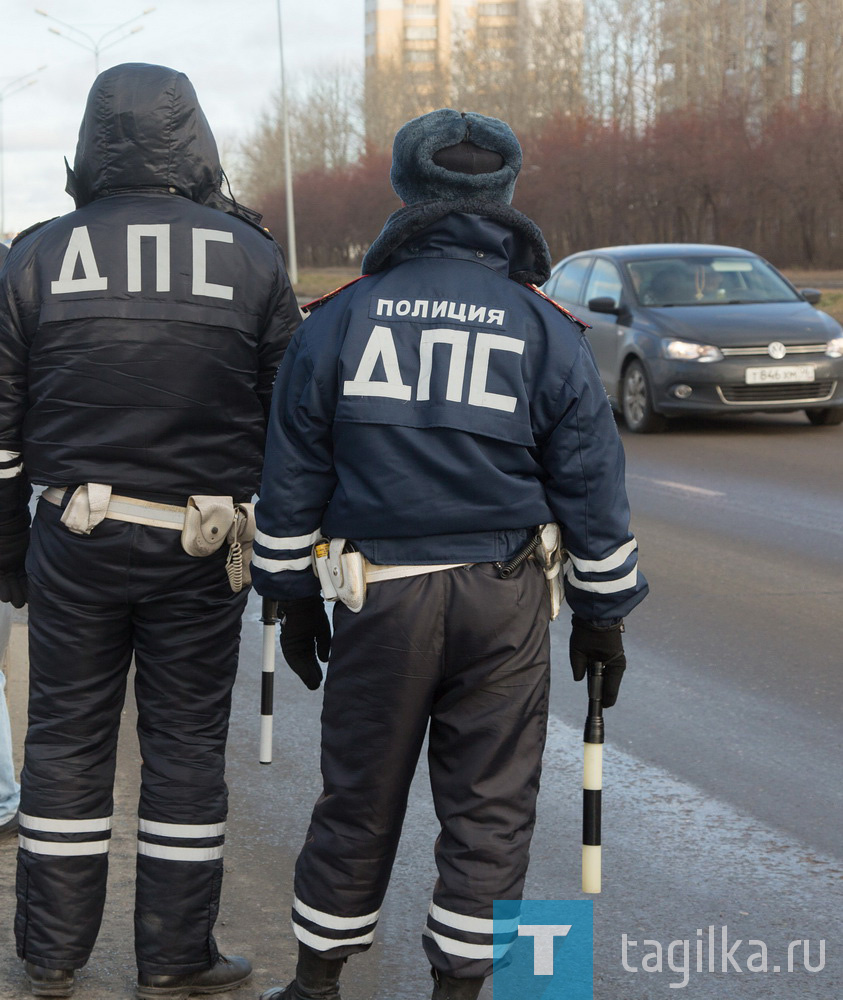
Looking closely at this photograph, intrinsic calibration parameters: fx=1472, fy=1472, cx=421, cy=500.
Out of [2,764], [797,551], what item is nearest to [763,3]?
[797,551]

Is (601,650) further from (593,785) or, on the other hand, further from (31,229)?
(31,229)

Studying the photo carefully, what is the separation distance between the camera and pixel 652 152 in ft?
158

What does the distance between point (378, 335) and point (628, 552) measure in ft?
2.21

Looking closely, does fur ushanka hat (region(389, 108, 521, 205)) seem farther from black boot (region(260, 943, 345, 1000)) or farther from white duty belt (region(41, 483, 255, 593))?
black boot (region(260, 943, 345, 1000))

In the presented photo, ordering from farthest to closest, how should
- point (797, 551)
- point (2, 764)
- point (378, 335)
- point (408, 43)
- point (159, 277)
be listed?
point (408, 43), point (797, 551), point (2, 764), point (159, 277), point (378, 335)

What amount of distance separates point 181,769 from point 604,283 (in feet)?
38.6

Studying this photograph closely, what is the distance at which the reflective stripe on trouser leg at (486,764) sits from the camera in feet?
9.66

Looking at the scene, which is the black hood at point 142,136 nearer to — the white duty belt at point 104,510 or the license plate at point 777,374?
the white duty belt at point 104,510

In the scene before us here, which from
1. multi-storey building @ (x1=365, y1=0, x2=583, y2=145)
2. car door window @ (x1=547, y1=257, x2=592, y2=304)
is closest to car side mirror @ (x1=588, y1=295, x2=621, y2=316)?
car door window @ (x1=547, y1=257, x2=592, y2=304)

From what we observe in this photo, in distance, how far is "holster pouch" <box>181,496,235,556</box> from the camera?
325cm

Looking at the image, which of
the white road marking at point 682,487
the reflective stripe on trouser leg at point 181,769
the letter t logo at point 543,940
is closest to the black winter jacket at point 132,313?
the reflective stripe on trouser leg at point 181,769

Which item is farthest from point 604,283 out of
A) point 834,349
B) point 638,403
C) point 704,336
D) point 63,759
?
point 63,759

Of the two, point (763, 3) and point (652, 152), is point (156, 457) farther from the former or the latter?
point (763, 3)

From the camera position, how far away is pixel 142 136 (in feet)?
10.7
